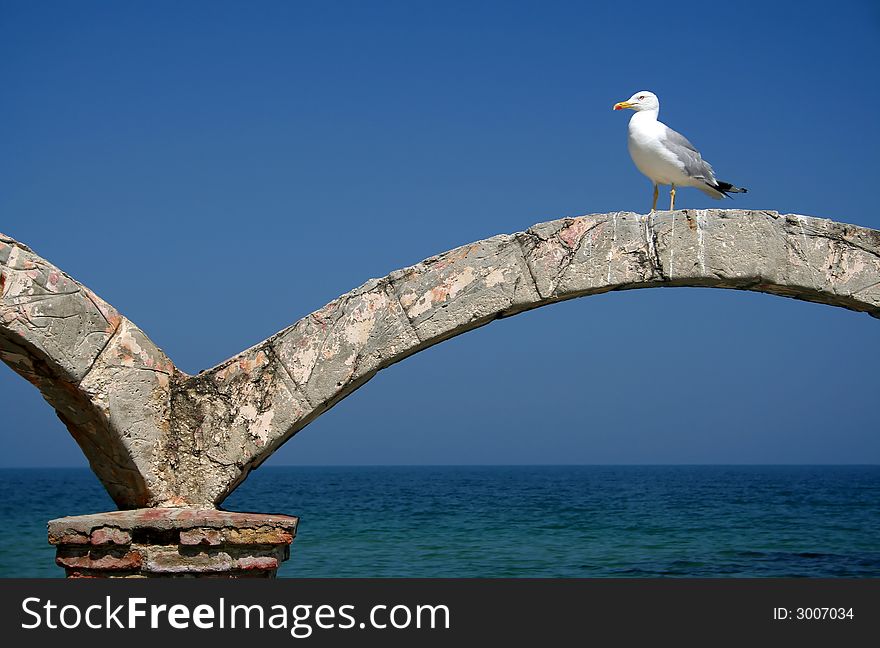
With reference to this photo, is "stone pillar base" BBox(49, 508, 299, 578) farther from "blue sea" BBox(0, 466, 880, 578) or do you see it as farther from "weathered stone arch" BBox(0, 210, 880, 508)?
"blue sea" BBox(0, 466, 880, 578)

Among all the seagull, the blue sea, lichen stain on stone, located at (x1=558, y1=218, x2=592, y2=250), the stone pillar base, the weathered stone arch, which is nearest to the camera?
the stone pillar base

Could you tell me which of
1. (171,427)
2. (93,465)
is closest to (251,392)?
(171,427)

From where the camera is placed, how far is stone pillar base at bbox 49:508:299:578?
4.46 meters

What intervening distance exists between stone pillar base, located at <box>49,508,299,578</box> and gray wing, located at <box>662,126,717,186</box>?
273cm

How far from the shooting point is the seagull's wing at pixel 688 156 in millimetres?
5207

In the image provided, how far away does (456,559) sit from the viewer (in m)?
19.5

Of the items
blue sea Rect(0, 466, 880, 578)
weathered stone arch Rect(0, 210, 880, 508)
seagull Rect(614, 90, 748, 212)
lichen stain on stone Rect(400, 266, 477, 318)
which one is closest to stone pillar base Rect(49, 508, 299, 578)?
weathered stone arch Rect(0, 210, 880, 508)

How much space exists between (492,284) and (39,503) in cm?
3814

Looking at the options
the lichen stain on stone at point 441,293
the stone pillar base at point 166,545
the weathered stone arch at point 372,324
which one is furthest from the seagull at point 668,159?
the stone pillar base at point 166,545

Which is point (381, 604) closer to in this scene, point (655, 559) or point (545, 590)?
point (545, 590)

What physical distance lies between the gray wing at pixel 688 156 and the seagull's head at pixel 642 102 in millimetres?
261

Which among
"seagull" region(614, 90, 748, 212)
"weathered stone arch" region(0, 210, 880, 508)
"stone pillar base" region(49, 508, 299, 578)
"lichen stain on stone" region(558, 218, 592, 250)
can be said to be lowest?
"stone pillar base" region(49, 508, 299, 578)

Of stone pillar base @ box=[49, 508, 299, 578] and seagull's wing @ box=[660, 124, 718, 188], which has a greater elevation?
seagull's wing @ box=[660, 124, 718, 188]

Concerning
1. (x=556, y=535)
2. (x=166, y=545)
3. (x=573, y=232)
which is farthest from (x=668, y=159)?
(x=556, y=535)
